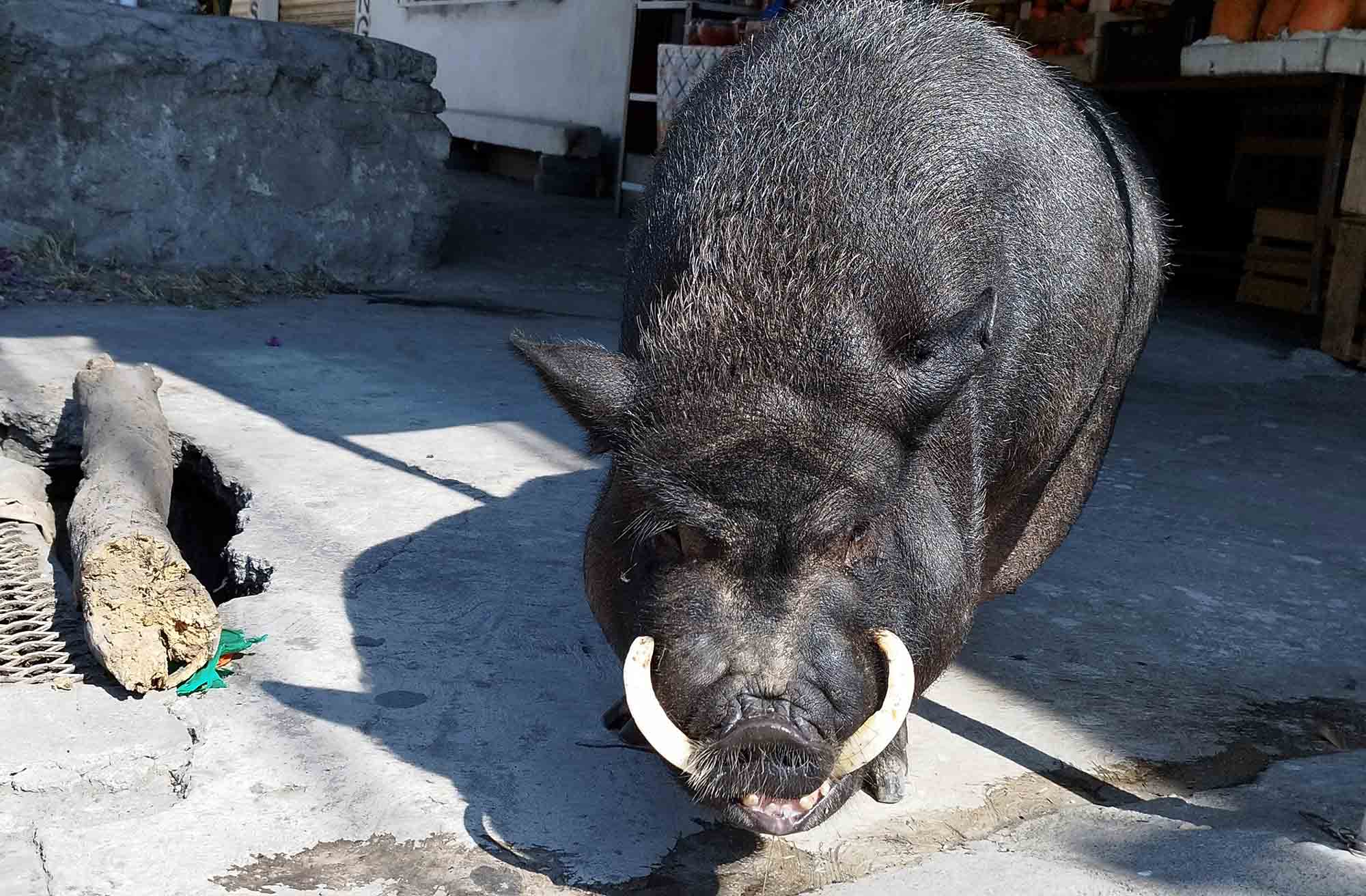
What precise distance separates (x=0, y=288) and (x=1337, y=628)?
637 cm

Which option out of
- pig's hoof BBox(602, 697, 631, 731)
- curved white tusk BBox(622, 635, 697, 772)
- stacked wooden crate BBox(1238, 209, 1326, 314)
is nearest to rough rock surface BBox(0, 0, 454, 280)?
stacked wooden crate BBox(1238, 209, 1326, 314)

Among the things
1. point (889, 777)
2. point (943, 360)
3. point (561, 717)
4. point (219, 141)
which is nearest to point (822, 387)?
point (943, 360)

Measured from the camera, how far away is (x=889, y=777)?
2.78 meters

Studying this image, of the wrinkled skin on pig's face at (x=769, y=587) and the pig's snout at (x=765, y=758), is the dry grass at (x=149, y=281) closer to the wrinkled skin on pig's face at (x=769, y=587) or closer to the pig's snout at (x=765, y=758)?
the wrinkled skin on pig's face at (x=769, y=587)

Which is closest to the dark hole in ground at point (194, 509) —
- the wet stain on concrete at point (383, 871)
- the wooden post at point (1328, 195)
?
the wet stain on concrete at point (383, 871)

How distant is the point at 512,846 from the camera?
251cm

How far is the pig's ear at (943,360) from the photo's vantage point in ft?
7.82

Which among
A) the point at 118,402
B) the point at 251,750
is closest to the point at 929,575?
the point at 251,750

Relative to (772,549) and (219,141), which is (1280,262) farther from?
(772,549)

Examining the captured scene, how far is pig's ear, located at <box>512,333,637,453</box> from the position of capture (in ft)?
7.87

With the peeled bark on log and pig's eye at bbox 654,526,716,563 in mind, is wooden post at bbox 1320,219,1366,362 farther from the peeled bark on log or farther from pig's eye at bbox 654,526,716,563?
the peeled bark on log

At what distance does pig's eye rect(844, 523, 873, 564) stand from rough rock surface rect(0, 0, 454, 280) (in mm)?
6402

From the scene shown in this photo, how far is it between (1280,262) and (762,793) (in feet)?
26.5

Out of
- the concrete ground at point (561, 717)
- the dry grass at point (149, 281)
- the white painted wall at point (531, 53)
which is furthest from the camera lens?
the white painted wall at point (531, 53)
